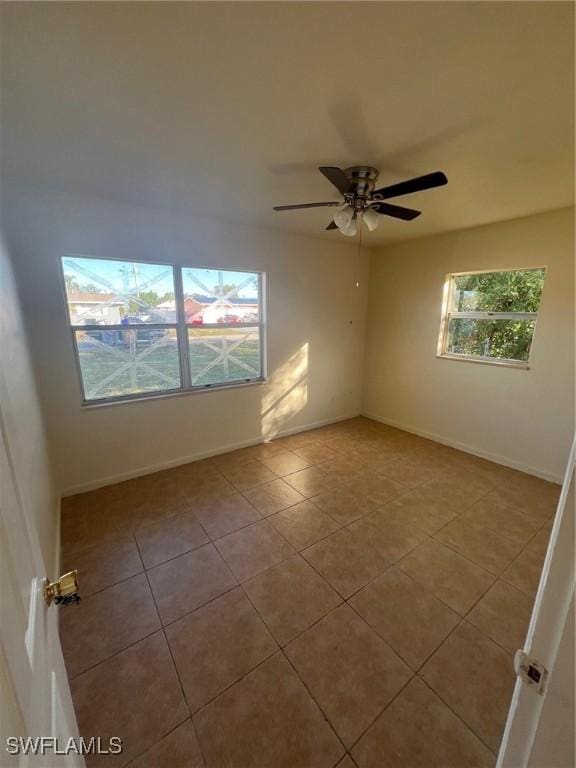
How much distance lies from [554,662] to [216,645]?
1453 mm

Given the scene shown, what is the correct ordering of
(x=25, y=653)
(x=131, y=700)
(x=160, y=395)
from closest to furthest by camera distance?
(x=25, y=653)
(x=131, y=700)
(x=160, y=395)

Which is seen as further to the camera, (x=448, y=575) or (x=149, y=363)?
(x=149, y=363)

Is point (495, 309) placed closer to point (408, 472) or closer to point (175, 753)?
point (408, 472)

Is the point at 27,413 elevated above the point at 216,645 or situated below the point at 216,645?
above

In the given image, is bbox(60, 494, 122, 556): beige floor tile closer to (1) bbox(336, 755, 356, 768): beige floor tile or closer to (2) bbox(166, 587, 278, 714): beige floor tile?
(2) bbox(166, 587, 278, 714): beige floor tile

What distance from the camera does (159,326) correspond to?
284 cm

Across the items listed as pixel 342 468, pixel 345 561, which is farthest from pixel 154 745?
pixel 342 468

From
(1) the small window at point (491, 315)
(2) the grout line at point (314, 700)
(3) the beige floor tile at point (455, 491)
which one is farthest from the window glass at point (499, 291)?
(2) the grout line at point (314, 700)

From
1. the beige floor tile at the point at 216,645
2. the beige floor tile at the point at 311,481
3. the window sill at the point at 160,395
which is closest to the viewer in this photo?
the beige floor tile at the point at 216,645

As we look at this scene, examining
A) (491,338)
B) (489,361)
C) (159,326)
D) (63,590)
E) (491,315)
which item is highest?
(491,315)

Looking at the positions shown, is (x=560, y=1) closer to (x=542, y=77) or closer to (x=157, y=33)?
(x=542, y=77)

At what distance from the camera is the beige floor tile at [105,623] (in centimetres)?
144

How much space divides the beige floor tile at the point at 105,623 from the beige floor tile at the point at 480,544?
194 centimetres

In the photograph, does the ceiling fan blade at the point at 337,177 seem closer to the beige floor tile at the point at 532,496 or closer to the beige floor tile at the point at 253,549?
the beige floor tile at the point at 253,549
